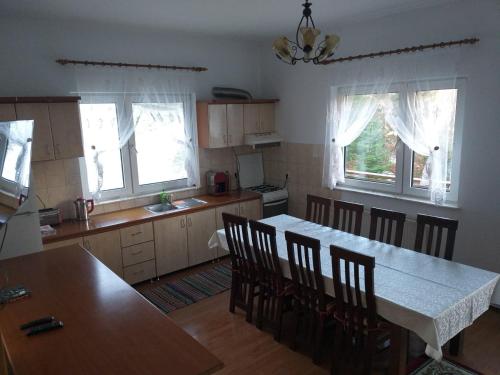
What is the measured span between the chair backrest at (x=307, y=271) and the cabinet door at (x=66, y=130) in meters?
2.28

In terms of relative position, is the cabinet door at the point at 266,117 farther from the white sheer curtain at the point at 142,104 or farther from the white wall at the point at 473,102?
the white wall at the point at 473,102

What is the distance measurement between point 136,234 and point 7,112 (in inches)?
63.3

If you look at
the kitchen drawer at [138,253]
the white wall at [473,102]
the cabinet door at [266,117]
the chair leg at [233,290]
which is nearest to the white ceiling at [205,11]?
the white wall at [473,102]

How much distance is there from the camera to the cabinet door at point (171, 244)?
4.07 meters

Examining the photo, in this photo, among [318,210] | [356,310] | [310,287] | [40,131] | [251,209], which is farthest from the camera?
[251,209]

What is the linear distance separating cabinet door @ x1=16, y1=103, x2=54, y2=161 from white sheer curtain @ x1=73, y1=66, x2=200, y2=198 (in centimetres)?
50

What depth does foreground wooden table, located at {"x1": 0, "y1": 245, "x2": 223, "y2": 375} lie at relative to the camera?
58.0 inches

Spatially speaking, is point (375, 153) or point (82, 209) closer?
point (82, 209)

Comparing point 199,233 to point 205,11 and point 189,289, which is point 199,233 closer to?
point 189,289

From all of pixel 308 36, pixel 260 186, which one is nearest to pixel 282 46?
pixel 308 36

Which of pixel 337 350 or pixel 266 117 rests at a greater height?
pixel 266 117

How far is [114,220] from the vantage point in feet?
12.6

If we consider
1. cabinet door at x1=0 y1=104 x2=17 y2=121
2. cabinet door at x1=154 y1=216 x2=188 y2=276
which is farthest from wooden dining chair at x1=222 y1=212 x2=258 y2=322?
cabinet door at x1=0 y1=104 x2=17 y2=121

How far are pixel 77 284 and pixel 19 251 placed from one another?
900mm
